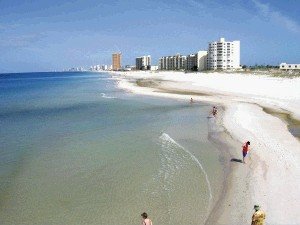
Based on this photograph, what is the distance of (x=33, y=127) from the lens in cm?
3500

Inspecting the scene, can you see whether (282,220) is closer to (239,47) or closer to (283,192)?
(283,192)

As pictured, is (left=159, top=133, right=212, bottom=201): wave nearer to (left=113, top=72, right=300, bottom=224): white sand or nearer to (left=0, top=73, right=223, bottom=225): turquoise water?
(left=0, top=73, right=223, bottom=225): turquoise water

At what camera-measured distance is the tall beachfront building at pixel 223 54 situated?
579 ft

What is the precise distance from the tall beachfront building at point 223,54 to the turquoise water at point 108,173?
14788cm

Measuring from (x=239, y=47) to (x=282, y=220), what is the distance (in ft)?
587

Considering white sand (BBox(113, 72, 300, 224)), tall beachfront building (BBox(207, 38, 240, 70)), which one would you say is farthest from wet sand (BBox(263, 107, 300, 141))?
tall beachfront building (BBox(207, 38, 240, 70))

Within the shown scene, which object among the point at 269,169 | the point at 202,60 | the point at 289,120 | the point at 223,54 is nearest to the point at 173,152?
the point at 269,169

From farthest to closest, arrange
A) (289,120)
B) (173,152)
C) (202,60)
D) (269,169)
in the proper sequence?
(202,60) → (289,120) → (173,152) → (269,169)

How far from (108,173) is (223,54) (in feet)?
540

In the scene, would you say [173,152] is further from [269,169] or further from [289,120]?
[289,120]

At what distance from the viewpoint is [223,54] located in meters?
176

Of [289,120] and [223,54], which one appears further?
[223,54]

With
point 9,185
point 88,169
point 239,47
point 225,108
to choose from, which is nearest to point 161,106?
point 225,108

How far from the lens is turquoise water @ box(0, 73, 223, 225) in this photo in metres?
14.3
